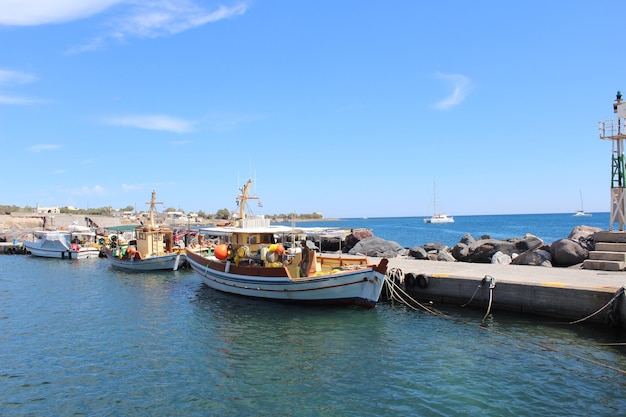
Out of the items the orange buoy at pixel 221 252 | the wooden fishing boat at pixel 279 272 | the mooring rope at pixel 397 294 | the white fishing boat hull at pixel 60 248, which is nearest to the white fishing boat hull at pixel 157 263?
the wooden fishing boat at pixel 279 272

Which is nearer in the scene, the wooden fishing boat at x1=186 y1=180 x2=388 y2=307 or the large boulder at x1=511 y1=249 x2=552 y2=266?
the wooden fishing boat at x1=186 y1=180 x2=388 y2=307

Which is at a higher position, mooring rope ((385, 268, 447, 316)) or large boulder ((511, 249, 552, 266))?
large boulder ((511, 249, 552, 266))

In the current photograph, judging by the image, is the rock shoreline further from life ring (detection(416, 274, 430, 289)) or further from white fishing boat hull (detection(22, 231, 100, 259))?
white fishing boat hull (detection(22, 231, 100, 259))

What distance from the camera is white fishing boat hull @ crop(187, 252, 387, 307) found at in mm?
16766

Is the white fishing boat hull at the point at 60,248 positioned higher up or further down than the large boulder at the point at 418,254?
further down

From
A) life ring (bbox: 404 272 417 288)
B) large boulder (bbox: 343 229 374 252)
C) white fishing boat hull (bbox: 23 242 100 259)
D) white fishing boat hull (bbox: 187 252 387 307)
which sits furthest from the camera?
white fishing boat hull (bbox: 23 242 100 259)

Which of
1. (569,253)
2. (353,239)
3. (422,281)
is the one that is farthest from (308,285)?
(353,239)

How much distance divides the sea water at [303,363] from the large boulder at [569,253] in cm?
629

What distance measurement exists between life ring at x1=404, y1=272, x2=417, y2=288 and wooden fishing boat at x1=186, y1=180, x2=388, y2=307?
5.59 ft

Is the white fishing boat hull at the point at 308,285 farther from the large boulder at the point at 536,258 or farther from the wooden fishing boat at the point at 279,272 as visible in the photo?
the large boulder at the point at 536,258

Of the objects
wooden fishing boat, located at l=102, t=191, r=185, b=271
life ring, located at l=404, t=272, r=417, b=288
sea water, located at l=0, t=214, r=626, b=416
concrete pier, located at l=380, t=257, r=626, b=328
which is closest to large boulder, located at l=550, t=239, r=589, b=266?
concrete pier, located at l=380, t=257, r=626, b=328

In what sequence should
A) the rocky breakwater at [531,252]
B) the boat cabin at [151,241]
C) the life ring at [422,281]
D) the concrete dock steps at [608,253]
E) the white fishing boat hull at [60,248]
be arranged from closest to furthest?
1. the concrete dock steps at [608,253]
2. the life ring at [422,281]
3. the rocky breakwater at [531,252]
4. the boat cabin at [151,241]
5. the white fishing boat hull at [60,248]

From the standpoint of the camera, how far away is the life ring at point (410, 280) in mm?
17984

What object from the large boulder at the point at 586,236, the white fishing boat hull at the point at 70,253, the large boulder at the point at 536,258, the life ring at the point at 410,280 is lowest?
the white fishing boat hull at the point at 70,253
